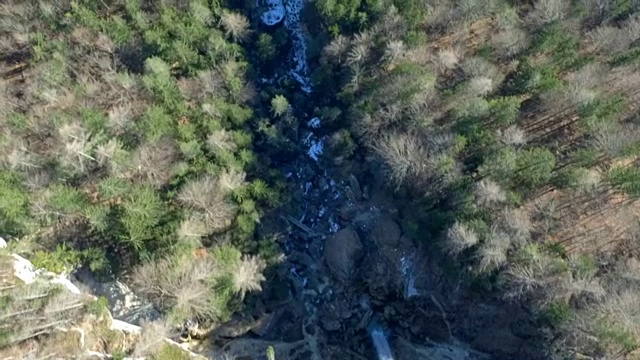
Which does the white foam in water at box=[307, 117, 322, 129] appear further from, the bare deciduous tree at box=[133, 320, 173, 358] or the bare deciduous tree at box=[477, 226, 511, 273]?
the bare deciduous tree at box=[133, 320, 173, 358]

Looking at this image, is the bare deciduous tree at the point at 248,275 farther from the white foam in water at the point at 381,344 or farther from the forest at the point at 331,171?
the white foam in water at the point at 381,344

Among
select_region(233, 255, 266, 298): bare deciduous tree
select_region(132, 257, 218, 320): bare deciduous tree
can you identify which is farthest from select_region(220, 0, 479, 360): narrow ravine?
select_region(132, 257, 218, 320): bare deciduous tree

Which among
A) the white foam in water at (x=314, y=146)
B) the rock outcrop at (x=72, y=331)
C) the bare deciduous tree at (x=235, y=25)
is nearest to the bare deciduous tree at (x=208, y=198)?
the white foam in water at (x=314, y=146)

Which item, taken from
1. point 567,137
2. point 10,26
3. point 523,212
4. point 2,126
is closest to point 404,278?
point 523,212

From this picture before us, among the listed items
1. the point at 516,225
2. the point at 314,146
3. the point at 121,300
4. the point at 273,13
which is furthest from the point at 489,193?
the point at 121,300

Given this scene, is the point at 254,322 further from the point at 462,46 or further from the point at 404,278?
the point at 462,46

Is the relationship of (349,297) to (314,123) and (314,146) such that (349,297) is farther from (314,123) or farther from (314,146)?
(314,123)
